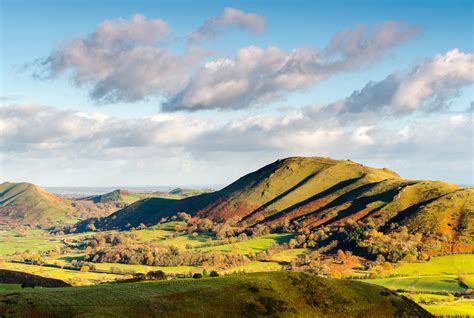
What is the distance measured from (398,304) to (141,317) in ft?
230

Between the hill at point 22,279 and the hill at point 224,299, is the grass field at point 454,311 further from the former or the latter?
the hill at point 22,279

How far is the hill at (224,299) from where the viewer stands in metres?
82.8

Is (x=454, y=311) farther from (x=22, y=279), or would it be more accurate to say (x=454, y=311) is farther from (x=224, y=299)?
(x=22, y=279)

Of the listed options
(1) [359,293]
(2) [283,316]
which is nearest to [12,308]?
(2) [283,316]

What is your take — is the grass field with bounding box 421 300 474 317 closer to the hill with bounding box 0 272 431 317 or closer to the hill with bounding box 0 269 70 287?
the hill with bounding box 0 272 431 317

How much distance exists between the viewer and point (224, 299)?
99.4 meters

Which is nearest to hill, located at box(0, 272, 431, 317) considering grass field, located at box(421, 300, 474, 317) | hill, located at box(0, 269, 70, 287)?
grass field, located at box(421, 300, 474, 317)

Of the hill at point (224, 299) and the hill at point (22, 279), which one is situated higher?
the hill at point (224, 299)

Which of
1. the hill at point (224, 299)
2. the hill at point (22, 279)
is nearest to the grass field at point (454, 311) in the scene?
the hill at point (224, 299)

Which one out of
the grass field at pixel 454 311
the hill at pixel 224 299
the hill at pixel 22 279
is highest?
the hill at pixel 224 299

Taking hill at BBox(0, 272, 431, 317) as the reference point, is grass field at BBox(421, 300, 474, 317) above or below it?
below

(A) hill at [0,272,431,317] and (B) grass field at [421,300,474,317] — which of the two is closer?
(A) hill at [0,272,431,317]

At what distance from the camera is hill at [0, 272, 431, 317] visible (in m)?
82.8

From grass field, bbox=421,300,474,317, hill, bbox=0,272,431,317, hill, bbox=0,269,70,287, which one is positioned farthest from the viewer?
hill, bbox=0,269,70,287
